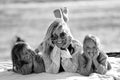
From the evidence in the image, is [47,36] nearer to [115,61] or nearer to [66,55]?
[66,55]

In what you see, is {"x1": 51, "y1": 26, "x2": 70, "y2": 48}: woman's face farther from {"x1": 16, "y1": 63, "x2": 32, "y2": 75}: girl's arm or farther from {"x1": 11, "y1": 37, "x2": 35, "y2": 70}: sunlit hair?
{"x1": 16, "y1": 63, "x2": 32, "y2": 75}: girl's arm

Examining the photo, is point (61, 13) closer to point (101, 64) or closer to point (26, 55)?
point (26, 55)

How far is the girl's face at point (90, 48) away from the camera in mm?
5855

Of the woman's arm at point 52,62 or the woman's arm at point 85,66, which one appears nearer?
the woman's arm at point 85,66

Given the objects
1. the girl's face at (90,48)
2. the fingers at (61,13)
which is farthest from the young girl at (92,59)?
the fingers at (61,13)

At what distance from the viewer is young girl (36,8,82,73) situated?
6018 mm

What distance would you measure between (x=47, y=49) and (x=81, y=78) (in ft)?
2.51

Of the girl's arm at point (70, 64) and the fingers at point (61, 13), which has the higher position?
the fingers at point (61, 13)

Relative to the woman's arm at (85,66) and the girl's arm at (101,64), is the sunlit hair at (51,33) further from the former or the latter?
the girl's arm at (101,64)

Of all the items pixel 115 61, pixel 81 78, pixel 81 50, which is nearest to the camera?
pixel 81 78

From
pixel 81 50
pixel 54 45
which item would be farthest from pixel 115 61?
pixel 54 45

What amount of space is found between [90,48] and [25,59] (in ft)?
3.48

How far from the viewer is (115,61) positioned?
23.1ft

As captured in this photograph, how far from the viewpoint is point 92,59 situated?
5945mm
